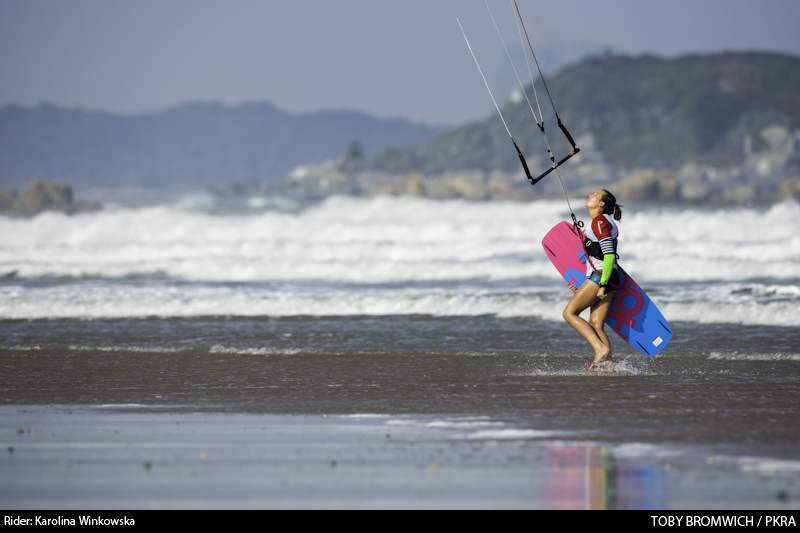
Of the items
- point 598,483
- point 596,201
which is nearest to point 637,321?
point 596,201

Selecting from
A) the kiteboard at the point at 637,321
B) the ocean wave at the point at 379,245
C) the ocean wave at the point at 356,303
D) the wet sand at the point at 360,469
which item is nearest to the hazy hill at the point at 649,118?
the ocean wave at the point at 379,245

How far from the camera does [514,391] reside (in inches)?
261

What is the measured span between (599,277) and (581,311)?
1.08ft

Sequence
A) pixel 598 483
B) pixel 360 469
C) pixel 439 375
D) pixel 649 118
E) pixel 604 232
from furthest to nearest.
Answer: pixel 649 118 → pixel 439 375 → pixel 604 232 → pixel 360 469 → pixel 598 483

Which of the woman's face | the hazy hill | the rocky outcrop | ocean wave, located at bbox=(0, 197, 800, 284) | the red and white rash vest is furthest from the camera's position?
the hazy hill

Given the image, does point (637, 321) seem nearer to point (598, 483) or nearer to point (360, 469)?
point (598, 483)

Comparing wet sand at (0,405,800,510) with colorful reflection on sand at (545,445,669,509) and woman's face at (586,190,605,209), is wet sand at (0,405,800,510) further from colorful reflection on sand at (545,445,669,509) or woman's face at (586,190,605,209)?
woman's face at (586,190,605,209)

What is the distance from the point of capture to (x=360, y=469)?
172 inches

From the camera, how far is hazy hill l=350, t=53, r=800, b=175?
14488 centimetres

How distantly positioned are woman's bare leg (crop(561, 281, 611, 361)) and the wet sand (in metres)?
2.07

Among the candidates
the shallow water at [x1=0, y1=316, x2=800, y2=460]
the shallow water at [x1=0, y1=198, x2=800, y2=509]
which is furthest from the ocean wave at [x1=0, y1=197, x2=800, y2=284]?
the shallow water at [x1=0, y1=316, x2=800, y2=460]

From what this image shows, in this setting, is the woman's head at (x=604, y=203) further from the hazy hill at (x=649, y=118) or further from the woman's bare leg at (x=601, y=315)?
the hazy hill at (x=649, y=118)

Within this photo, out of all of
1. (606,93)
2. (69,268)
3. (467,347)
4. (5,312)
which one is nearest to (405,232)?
(69,268)
